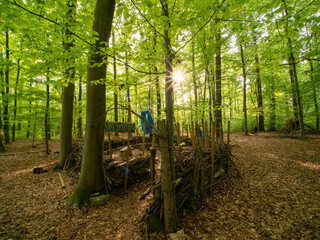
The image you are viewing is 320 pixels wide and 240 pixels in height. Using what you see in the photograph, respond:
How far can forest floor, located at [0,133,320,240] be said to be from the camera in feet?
8.91

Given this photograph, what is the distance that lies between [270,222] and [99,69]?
555 centimetres

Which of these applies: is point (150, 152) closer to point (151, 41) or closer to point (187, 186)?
point (187, 186)

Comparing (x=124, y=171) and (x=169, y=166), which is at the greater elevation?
(x=169, y=166)

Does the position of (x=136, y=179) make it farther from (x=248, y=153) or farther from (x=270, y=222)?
(x=248, y=153)

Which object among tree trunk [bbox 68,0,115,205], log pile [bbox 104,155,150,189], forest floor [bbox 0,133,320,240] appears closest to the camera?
forest floor [bbox 0,133,320,240]

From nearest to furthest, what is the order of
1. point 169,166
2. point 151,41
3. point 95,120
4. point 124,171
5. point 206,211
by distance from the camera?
point 169,166
point 151,41
point 206,211
point 95,120
point 124,171

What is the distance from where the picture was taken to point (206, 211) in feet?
10.6

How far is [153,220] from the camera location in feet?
9.34

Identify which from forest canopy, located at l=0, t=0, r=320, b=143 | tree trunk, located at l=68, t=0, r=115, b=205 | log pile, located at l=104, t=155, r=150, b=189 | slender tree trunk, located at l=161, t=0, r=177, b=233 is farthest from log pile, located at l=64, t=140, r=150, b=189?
forest canopy, located at l=0, t=0, r=320, b=143

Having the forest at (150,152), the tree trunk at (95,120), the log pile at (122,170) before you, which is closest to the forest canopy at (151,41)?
the forest at (150,152)

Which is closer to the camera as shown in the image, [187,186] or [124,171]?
[187,186]

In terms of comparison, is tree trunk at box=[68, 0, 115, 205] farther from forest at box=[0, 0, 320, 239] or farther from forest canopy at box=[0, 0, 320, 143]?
forest canopy at box=[0, 0, 320, 143]

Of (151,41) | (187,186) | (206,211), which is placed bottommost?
(206,211)

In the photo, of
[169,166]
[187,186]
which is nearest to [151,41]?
[169,166]
